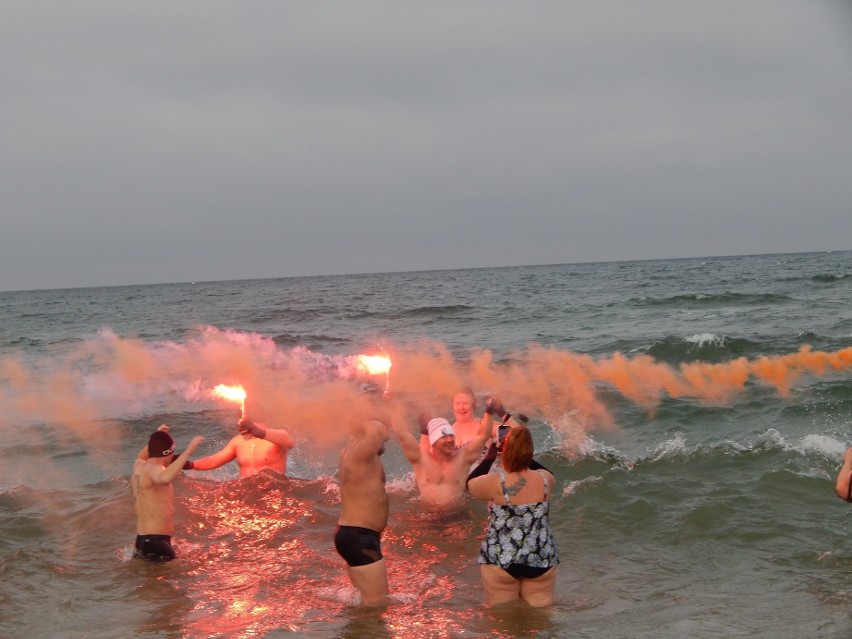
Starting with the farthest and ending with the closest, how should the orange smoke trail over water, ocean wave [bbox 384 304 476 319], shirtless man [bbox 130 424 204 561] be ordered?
1. ocean wave [bbox 384 304 476 319]
2. the orange smoke trail over water
3. shirtless man [bbox 130 424 204 561]

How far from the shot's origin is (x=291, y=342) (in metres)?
30.7

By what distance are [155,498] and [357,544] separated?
8.39 feet

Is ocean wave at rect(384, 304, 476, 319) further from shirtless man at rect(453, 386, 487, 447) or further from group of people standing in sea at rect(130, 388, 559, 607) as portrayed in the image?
group of people standing in sea at rect(130, 388, 559, 607)

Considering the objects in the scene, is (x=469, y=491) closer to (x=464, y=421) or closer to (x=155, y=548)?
(x=464, y=421)

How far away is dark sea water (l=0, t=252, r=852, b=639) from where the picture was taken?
6.59 meters

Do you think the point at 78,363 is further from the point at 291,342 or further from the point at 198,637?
the point at 198,637

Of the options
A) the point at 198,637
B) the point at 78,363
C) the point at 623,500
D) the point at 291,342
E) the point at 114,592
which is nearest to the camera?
the point at 198,637

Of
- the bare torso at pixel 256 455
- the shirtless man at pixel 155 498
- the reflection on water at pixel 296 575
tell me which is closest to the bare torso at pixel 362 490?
the reflection on water at pixel 296 575

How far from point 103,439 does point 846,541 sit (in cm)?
1312

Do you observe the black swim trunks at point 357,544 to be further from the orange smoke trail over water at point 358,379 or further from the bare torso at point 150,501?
the orange smoke trail over water at point 358,379

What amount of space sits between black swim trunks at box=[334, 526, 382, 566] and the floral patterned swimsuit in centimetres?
102

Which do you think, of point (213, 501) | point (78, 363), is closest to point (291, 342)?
point (78, 363)

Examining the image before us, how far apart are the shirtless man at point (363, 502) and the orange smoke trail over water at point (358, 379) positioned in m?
8.46

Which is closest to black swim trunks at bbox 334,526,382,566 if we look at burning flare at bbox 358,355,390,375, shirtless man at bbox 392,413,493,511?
shirtless man at bbox 392,413,493,511
